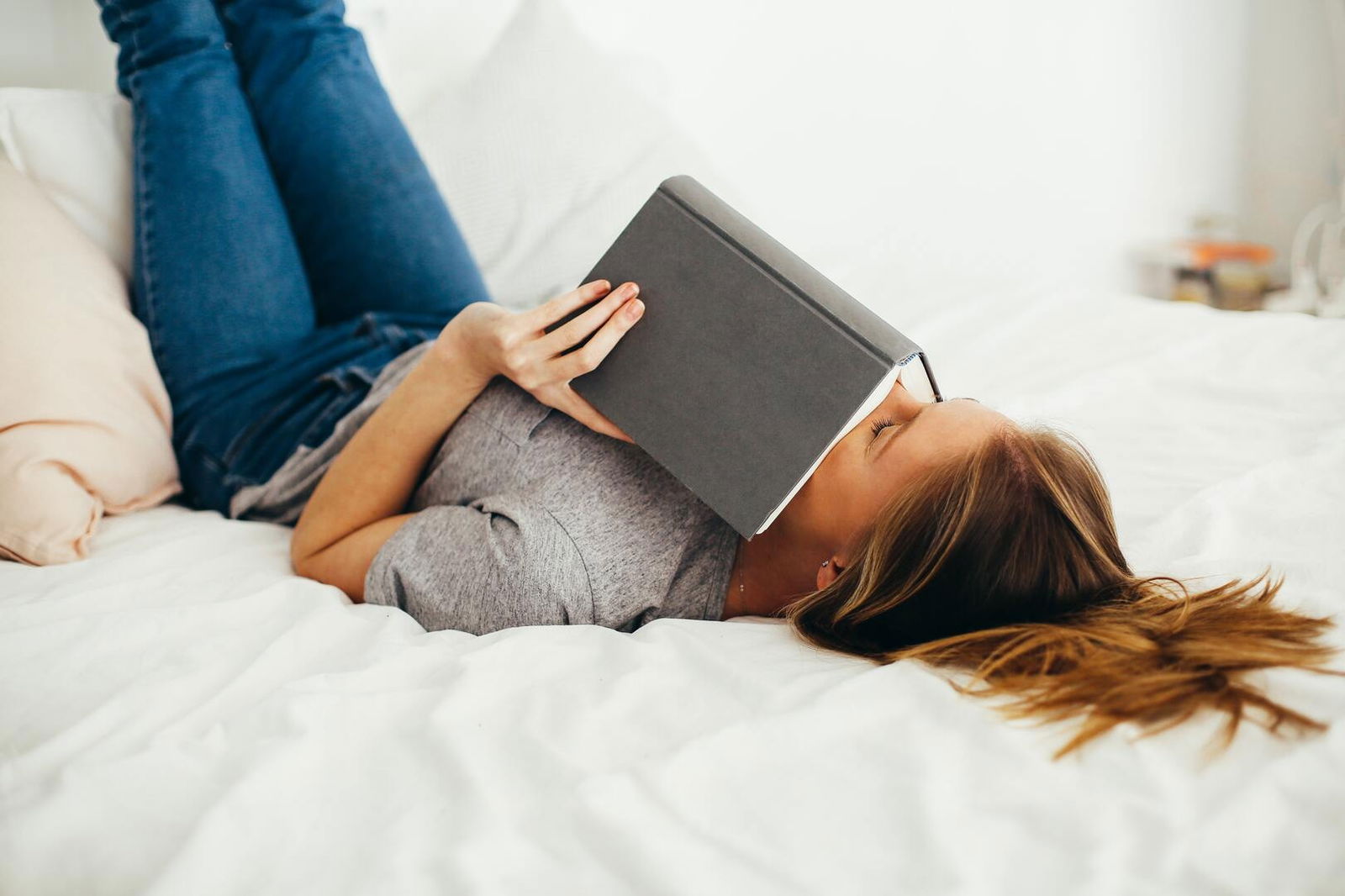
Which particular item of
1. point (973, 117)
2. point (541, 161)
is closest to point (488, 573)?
point (541, 161)

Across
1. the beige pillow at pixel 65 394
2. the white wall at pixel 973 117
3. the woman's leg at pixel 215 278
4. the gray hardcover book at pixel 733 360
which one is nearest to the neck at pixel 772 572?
the gray hardcover book at pixel 733 360

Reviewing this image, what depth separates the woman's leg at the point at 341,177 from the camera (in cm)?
117

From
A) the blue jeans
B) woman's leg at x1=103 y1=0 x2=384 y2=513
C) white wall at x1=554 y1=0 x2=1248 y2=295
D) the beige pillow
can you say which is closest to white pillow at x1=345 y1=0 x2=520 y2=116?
white wall at x1=554 y1=0 x2=1248 y2=295

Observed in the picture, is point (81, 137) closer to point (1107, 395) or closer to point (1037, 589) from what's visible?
point (1037, 589)

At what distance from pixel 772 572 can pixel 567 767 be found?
0.33m

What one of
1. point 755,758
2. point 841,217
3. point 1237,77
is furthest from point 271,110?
point 1237,77

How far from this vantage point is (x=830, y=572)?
0.75 metres

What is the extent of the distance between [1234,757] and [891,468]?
30 cm

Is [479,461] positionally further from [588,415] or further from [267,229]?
[267,229]

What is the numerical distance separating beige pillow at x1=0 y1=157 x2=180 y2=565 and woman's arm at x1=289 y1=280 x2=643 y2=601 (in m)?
0.21

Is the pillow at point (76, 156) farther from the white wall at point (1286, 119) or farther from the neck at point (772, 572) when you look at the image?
the white wall at point (1286, 119)

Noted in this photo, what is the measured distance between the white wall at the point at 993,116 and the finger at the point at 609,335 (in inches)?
58.1

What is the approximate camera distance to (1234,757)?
500mm

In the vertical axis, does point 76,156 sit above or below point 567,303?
below
